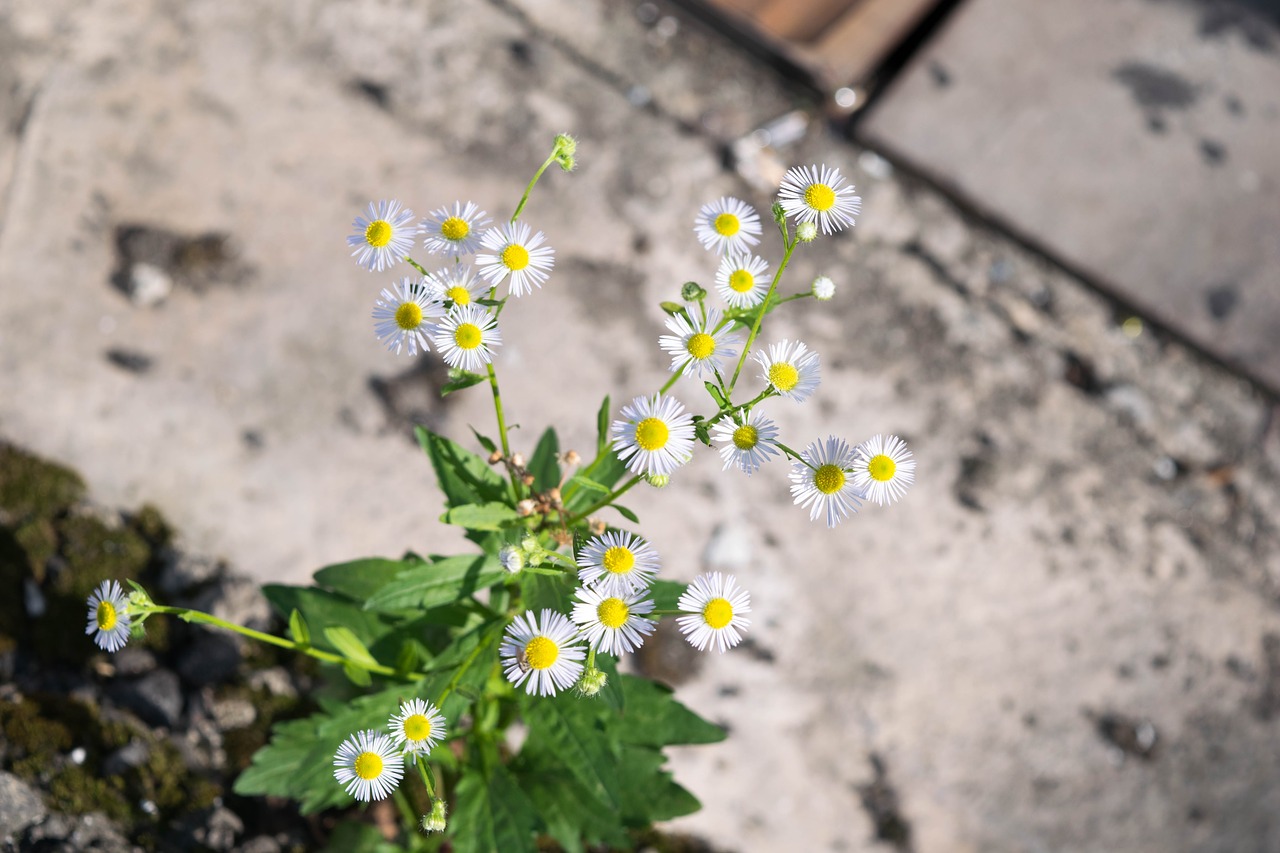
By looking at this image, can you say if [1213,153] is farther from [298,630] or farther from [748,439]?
[298,630]

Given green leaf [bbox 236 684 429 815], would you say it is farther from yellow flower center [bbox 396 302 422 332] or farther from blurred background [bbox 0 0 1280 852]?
blurred background [bbox 0 0 1280 852]

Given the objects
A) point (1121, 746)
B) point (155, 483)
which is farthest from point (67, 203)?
point (1121, 746)

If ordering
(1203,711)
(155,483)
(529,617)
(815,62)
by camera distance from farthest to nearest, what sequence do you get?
1. (815,62)
2. (1203,711)
3. (155,483)
4. (529,617)

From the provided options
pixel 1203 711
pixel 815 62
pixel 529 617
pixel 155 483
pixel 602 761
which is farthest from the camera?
pixel 815 62

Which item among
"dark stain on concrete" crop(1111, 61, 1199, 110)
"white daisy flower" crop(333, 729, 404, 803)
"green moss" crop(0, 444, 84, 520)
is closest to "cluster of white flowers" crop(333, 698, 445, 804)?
"white daisy flower" crop(333, 729, 404, 803)

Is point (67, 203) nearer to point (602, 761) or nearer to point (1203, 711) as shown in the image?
point (602, 761)

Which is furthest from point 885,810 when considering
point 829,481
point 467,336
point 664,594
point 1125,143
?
point 1125,143

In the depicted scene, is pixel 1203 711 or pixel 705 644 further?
pixel 1203 711
